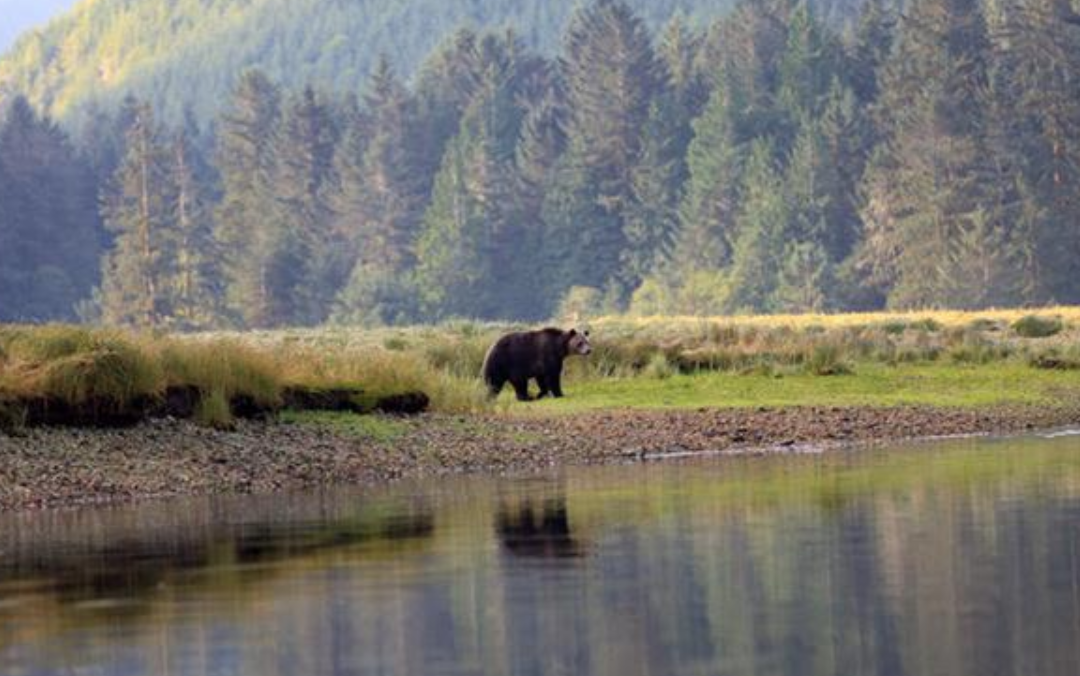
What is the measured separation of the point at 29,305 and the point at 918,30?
49.5m

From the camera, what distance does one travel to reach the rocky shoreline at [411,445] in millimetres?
26594

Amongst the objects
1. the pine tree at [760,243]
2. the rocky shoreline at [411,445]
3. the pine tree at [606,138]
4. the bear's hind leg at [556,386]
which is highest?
the pine tree at [606,138]

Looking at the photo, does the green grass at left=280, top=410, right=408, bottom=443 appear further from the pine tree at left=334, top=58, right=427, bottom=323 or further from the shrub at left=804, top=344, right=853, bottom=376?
the pine tree at left=334, top=58, right=427, bottom=323

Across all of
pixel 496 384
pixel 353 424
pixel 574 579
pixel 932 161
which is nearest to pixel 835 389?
pixel 496 384

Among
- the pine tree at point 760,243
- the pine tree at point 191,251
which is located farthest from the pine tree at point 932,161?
the pine tree at point 191,251

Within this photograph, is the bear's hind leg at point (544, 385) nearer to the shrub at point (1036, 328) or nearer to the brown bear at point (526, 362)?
the brown bear at point (526, 362)

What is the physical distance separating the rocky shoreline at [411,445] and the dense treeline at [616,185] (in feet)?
226

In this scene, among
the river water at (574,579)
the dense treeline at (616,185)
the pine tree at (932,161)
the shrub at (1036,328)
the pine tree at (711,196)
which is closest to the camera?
the river water at (574,579)

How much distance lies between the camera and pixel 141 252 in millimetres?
126375

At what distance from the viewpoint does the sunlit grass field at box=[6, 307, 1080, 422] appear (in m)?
29.0

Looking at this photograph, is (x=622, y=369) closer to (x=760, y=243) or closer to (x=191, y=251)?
(x=760, y=243)

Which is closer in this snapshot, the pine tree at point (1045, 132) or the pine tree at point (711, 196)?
the pine tree at point (1045, 132)

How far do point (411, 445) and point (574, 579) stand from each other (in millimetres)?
12047

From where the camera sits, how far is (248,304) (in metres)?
130
